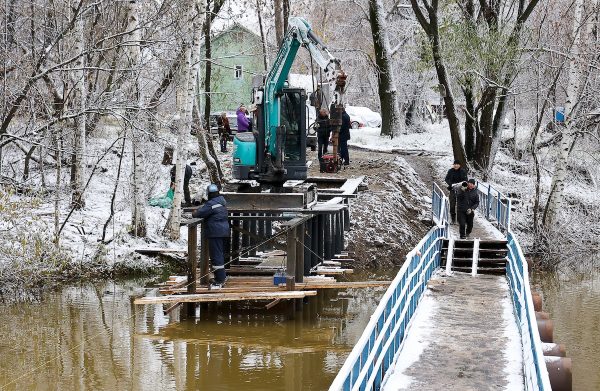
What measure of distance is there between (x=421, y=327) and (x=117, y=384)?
182 inches

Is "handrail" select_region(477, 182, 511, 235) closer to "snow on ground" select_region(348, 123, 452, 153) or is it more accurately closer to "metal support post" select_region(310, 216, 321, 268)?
"metal support post" select_region(310, 216, 321, 268)

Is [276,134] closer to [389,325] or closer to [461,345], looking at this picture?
[461,345]

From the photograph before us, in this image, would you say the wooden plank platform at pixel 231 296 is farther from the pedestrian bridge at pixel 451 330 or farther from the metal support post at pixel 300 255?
the pedestrian bridge at pixel 451 330

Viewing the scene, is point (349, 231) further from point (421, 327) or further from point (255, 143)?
point (421, 327)

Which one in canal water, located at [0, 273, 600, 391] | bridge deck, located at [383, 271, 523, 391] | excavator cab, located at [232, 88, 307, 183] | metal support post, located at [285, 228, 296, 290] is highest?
excavator cab, located at [232, 88, 307, 183]

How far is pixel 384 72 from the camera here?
1545 inches

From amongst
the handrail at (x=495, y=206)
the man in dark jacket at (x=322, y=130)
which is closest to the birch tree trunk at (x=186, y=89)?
the man in dark jacket at (x=322, y=130)

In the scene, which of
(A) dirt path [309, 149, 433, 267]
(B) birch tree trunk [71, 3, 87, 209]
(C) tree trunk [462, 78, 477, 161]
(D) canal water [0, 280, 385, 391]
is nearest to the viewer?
(D) canal water [0, 280, 385, 391]

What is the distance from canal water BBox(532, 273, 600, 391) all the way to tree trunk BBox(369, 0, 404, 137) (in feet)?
53.7

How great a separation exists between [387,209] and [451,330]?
14507 millimetres

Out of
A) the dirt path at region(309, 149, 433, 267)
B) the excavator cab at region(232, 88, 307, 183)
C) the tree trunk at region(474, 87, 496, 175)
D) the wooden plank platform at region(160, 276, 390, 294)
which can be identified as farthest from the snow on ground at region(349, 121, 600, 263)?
the wooden plank platform at region(160, 276, 390, 294)

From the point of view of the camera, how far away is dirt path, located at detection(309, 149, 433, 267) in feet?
80.8

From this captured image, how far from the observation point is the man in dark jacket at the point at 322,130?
86.8 ft

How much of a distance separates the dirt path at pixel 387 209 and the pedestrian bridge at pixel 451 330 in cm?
670
